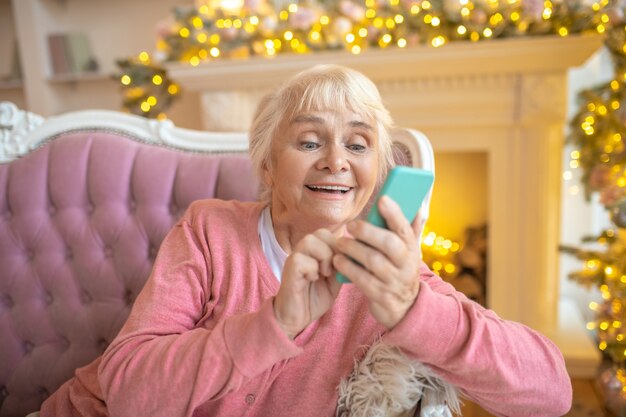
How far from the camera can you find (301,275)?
0.75 metres

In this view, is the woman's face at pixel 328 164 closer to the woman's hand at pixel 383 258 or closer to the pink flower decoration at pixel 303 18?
the woman's hand at pixel 383 258

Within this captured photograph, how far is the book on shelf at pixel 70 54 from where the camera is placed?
10.9 ft

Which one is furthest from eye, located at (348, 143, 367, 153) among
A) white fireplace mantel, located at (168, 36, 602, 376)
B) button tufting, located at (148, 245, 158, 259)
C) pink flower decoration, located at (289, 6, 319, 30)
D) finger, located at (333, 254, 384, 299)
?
pink flower decoration, located at (289, 6, 319, 30)

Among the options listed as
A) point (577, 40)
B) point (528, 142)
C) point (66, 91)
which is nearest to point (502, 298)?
point (528, 142)

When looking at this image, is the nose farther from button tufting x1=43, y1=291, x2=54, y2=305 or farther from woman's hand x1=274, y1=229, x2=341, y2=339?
button tufting x1=43, y1=291, x2=54, y2=305

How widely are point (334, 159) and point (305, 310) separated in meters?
0.29

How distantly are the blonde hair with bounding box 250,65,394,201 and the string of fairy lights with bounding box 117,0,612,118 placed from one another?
56.7 inches

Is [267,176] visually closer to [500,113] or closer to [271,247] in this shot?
[271,247]

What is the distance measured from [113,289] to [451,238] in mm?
2153

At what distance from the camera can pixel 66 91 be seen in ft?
11.6

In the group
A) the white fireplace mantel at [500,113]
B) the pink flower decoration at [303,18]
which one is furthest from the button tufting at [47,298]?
the pink flower decoration at [303,18]

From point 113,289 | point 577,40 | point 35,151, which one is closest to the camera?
point 113,289

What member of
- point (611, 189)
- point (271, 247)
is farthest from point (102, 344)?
point (611, 189)

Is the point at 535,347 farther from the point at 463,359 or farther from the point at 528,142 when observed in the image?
the point at 528,142
